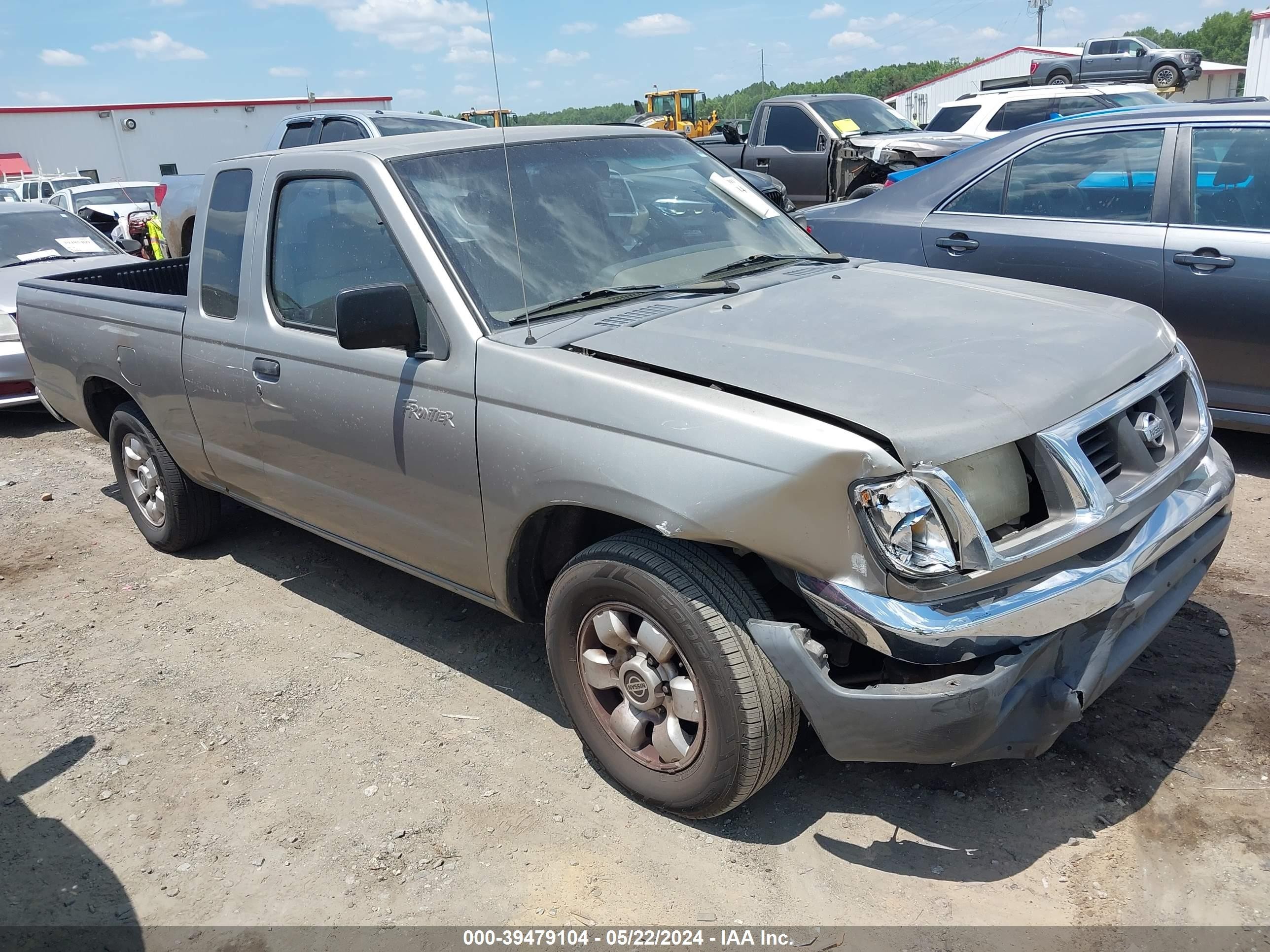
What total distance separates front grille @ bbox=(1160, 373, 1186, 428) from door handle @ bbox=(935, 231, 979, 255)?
2.61 meters

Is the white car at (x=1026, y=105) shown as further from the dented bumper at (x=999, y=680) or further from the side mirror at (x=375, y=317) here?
the dented bumper at (x=999, y=680)

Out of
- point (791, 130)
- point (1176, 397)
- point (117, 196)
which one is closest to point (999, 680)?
point (1176, 397)

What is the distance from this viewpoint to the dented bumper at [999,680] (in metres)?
2.33

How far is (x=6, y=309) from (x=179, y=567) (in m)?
4.44

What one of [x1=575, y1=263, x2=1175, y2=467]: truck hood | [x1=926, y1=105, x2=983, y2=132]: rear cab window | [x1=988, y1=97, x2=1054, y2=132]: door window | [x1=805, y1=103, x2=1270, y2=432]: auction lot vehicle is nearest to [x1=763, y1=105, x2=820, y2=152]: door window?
[x1=926, y1=105, x2=983, y2=132]: rear cab window

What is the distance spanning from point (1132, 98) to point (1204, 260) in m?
9.35

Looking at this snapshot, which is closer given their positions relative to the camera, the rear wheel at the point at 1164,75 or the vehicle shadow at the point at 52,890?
the vehicle shadow at the point at 52,890

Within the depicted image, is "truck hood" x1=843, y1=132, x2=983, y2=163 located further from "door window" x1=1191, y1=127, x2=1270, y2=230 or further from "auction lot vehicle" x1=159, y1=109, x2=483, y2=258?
"door window" x1=1191, y1=127, x2=1270, y2=230

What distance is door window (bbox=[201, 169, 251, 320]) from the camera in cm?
408

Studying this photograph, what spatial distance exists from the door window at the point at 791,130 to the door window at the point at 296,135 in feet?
18.6

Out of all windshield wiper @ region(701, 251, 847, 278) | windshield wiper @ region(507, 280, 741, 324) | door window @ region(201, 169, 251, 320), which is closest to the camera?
windshield wiper @ region(507, 280, 741, 324)

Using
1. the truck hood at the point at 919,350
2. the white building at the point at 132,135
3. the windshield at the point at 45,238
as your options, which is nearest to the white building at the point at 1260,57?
the white building at the point at 132,135

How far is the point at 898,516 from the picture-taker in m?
2.31

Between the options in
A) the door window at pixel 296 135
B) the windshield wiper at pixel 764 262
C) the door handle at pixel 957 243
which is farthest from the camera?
the door window at pixel 296 135
